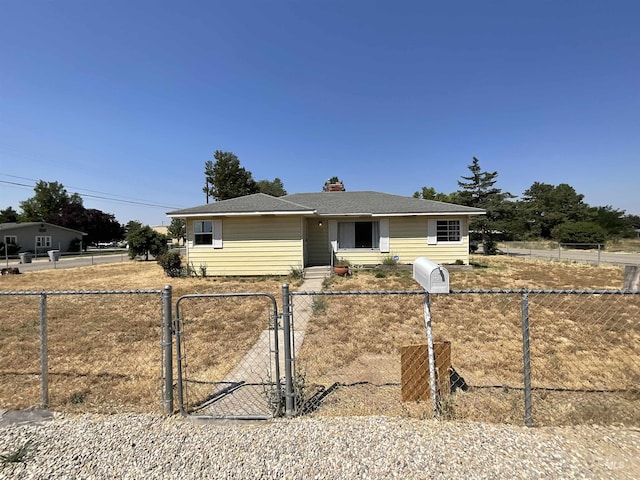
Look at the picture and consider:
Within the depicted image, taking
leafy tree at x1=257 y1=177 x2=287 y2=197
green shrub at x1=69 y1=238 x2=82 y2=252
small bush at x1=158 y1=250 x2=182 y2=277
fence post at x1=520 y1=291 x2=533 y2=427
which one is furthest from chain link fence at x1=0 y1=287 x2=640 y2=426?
leafy tree at x1=257 y1=177 x2=287 y2=197

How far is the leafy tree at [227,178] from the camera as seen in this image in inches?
1764

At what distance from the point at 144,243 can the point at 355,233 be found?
51.6ft

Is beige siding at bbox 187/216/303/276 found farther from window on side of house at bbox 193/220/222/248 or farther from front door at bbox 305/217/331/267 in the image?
front door at bbox 305/217/331/267

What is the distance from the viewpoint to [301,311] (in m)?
7.77

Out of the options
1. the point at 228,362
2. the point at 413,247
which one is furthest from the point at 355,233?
the point at 228,362

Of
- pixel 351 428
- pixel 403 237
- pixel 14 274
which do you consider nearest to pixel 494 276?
pixel 403 237

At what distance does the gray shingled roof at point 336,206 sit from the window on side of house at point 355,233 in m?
0.83

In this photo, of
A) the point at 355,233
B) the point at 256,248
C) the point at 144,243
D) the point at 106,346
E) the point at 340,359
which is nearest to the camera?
the point at 340,359

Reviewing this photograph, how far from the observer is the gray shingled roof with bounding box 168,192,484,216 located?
12.7 meters

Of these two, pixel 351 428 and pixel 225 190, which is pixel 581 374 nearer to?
pixel 351 428

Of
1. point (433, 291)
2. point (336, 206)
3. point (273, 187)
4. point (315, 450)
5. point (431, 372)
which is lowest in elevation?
point (315, 450)

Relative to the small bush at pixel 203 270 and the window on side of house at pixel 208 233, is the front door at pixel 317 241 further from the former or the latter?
the small bush at pixel 203 270

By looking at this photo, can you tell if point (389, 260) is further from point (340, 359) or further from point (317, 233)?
point (340, 359)

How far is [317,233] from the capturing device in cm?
1518
